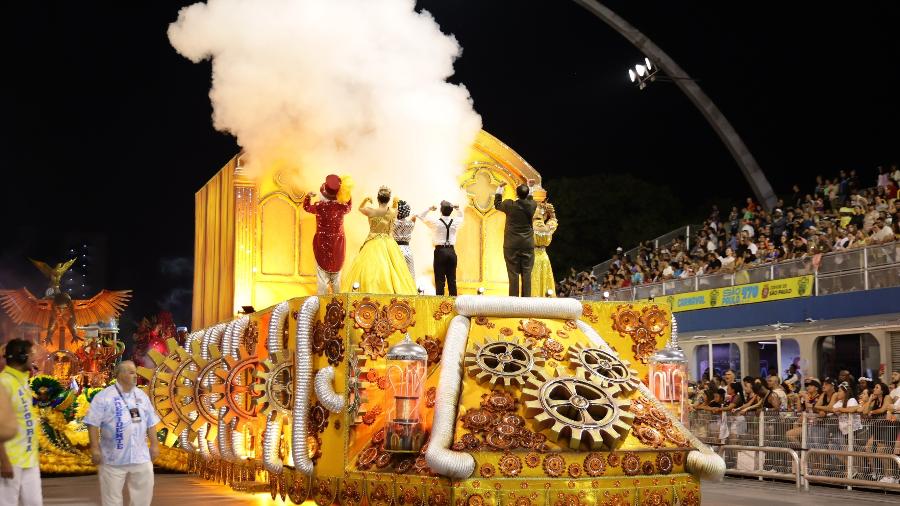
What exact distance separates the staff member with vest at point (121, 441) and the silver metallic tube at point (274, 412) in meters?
2.87

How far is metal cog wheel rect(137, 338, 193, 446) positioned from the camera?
1374 centimetres

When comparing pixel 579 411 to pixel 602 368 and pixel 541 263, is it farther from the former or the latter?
pixel 541 263

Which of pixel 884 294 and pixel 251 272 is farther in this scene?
pixel 884 294

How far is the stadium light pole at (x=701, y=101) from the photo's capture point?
2898 centimetres

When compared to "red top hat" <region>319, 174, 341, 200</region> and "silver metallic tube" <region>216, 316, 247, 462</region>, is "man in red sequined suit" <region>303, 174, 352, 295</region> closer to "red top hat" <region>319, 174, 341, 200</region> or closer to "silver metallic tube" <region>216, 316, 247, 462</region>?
"red top hat" <region>319, 174, 341, 200</region>

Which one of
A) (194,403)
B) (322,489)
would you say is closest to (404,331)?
(322,489)

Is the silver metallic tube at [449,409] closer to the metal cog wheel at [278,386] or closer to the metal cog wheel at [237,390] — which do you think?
the metal cog wheel at [278,386]

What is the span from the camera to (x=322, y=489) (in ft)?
35.1

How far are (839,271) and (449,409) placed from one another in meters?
11.3

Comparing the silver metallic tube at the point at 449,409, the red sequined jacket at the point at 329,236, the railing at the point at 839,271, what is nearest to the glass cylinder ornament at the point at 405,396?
the silver metallic tube at the point at 449,409

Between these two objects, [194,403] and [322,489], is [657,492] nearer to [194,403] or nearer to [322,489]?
[322,489]

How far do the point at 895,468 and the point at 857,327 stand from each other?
5.49 m

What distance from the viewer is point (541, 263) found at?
46.1ft

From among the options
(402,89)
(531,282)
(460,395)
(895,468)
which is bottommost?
(895,468)
